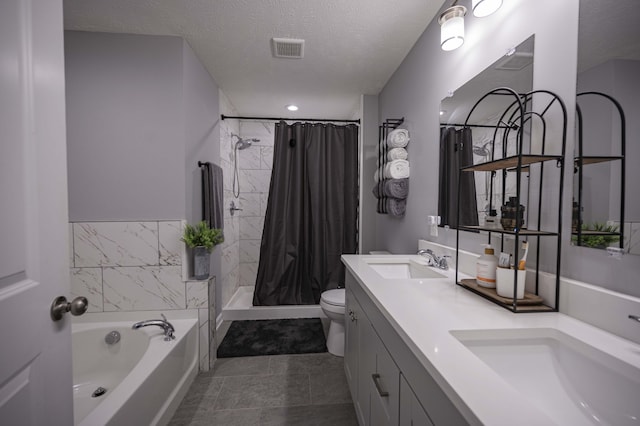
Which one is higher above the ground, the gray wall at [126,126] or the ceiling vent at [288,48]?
the ceiling vent at [288,48]

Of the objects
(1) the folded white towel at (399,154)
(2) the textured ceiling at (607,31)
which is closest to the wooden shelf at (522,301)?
(2) the textured ceiling at (607,31)

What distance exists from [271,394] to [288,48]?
237 cm

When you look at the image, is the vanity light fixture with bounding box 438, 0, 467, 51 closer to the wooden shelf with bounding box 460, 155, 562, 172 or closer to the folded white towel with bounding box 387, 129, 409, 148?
the wooden shelf with bounding box 460, 155, 562, 172

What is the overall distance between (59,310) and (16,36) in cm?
63

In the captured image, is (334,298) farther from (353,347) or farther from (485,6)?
(485,6)

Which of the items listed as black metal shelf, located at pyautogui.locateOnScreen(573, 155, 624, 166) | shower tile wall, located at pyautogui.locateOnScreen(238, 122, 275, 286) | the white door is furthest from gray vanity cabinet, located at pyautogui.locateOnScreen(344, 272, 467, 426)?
shower tile wall, located at pyautogui.locateOnScreen(238, 122, 275, 286)

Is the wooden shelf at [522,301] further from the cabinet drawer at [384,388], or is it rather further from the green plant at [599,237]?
the cabinet drawer at [384,388]

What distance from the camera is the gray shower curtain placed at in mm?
1277

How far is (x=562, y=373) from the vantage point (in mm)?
650

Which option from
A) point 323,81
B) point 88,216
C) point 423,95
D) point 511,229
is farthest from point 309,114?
point 511,229

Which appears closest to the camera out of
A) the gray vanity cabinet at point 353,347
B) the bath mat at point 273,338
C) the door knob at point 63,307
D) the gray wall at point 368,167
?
the door knob at point 63,307

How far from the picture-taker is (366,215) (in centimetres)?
278

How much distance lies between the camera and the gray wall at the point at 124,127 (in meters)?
1.78

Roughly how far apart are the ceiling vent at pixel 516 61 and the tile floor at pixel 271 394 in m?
1.88
